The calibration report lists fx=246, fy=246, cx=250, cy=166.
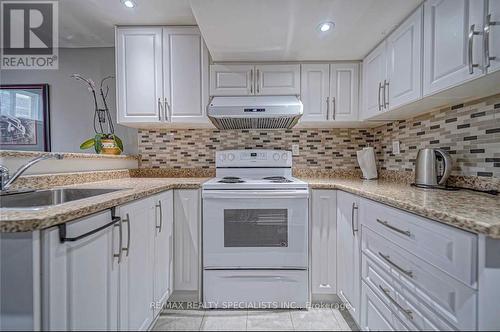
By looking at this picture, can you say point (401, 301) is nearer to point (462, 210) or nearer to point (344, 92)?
point (462, 210)

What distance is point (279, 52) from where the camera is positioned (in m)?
1.93

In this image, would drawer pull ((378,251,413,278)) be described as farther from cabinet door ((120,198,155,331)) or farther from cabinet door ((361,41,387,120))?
cabinet door ((120,198,155,331))

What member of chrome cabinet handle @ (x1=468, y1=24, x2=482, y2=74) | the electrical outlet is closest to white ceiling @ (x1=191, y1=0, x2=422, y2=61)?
chrome cabinet handle @ (x1=468, y1=24, x2=482, y2=74)

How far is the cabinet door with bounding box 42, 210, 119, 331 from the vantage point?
2.29ft

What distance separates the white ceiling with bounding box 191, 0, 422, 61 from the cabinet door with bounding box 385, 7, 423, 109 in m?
0.07

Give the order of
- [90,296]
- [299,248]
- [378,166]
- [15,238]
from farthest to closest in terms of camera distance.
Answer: [378,166] < [299,248] < [90,296] < [15,238]

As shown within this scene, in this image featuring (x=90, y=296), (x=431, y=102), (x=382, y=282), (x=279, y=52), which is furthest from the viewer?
(x=279, y=52)

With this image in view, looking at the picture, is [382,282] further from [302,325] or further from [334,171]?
[334,171]

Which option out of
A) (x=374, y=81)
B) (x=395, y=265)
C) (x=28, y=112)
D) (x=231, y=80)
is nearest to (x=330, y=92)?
(x=374, y=81)

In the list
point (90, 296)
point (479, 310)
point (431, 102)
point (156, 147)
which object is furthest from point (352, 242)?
point (156, 147)

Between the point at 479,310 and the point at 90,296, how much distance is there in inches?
48.2

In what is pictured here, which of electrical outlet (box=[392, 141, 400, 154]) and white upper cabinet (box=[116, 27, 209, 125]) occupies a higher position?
white upper cabinet (box=[116, 27, 209, 125])

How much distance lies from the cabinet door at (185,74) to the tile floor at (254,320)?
147 centimetres

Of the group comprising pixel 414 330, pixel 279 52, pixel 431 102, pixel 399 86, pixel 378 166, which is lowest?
pixel 414 330
